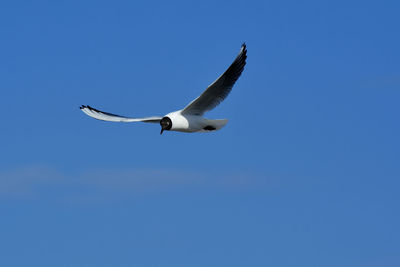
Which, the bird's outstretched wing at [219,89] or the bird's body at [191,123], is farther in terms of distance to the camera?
the bird's body at [191,123]

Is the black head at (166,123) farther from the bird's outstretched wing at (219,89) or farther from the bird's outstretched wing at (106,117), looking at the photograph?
the bird's outstretched wing at (106,117)

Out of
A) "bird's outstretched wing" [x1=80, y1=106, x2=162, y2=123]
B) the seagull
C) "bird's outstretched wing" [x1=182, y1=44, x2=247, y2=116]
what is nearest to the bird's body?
the seagull

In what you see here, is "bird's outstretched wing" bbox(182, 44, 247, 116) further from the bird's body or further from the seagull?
the bird's body

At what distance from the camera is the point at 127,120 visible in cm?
2830

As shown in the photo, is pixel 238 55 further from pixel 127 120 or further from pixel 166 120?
pixel 127 120

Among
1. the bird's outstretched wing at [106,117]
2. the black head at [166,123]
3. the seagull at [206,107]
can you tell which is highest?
the bird's outstretched wing at [106,117]

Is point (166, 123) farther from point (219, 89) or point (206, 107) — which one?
point (219, 89)

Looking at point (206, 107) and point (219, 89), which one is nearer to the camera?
point (219, 89)

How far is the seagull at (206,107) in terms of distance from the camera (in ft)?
82.4

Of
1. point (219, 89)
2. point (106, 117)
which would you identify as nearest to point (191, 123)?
point (219, 89)

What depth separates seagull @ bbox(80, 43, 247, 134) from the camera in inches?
989

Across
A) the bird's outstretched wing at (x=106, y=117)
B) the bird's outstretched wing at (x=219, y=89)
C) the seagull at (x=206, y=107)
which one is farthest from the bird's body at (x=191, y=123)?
the bird's outstretched wing at (x=106, y=117)

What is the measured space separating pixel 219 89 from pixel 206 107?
0.81 metres

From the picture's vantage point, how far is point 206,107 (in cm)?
2575
